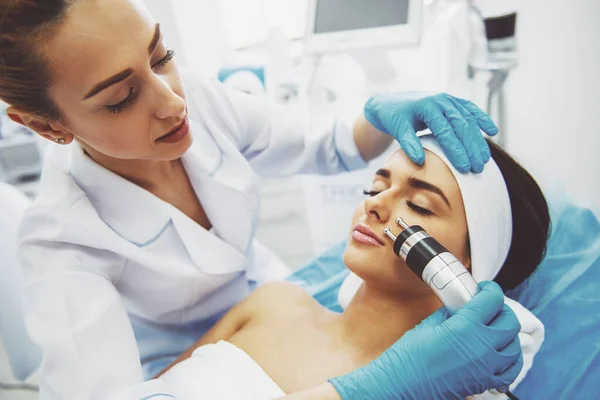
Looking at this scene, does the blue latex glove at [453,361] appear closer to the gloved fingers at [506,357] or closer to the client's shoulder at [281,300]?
the gloved fingers at [506,357]

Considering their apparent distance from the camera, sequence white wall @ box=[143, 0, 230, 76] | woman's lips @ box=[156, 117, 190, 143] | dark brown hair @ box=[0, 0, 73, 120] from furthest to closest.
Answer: white wall @ box=[143, 0, 230, 76], woman's lips @ box=[156, 117, 190, 143], dark brown hair @ box=[0, 0, 73, 120]

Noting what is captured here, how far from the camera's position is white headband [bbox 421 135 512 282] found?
928 mm

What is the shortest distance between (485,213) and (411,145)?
22 cm

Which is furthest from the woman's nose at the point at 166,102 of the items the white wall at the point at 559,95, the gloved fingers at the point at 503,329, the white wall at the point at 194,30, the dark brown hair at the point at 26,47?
the white wall at the point at 194,30

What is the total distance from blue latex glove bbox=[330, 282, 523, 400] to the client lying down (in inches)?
8.0

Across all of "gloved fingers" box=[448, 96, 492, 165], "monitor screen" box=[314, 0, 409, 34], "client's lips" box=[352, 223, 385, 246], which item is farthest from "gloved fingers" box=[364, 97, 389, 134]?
"monitor screen" box=[314, 0, 409, 34]

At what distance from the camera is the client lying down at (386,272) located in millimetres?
930

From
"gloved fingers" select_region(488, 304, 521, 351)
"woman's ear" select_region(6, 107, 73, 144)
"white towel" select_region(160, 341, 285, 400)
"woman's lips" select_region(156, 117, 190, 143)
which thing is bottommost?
"white towel" select_region(160, 341, 285, 400)

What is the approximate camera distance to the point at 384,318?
101 cm

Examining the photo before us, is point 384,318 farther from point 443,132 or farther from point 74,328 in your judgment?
point 74,328

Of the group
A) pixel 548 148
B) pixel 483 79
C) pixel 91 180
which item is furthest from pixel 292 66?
pixel 91 180

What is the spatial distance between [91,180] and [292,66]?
1.52 m

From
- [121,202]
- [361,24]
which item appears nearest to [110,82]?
[121,202]

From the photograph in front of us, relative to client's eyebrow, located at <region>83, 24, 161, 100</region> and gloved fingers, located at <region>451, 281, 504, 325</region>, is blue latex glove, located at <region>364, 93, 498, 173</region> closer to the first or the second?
gloved fingers, located at <region>451, 281, 504, 325</region>
